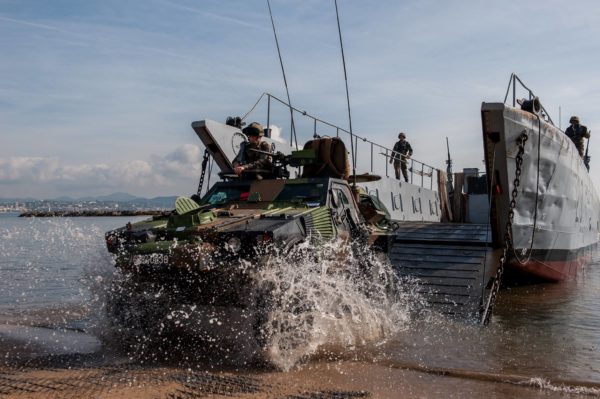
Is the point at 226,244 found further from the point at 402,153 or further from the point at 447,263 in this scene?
the point at 402,153

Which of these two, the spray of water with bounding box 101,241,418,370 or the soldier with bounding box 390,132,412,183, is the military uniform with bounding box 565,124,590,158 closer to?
the soldier with bounding box 390,132,412,183

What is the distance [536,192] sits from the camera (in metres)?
11.2

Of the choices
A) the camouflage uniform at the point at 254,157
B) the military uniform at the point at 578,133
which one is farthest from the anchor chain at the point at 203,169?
the military uniform at the point at 578,133

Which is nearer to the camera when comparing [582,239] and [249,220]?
[249,220]

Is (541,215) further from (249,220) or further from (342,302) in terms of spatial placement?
(249,220)

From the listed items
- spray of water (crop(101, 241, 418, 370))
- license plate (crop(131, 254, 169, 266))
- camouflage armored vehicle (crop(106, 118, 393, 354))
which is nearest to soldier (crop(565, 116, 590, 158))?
camouflage armored vehicle (crop(106, 118, 393, 354))

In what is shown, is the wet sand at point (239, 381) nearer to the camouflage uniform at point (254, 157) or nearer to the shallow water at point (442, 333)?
the shallow water at point (442, 333)

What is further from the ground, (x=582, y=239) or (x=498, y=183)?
(x=498, y=183)

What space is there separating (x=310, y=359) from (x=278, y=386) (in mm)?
1045

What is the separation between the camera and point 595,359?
6.71m

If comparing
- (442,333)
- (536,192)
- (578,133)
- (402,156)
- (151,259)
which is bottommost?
(442,333)

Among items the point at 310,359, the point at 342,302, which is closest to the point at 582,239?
the point at 342,302

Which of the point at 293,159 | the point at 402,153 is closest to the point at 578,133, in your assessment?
the point at 402,153

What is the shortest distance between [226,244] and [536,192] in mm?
7115
